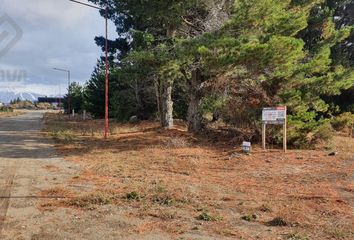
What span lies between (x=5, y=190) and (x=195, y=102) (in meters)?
12.1

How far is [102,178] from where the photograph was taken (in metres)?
11.1

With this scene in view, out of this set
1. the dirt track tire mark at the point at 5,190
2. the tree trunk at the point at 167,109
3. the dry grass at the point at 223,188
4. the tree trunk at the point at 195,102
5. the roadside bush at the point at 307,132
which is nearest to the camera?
the dry grass at the point at 223,188

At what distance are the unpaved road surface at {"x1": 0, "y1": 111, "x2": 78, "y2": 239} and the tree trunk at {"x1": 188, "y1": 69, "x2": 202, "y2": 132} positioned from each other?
21.0 feet

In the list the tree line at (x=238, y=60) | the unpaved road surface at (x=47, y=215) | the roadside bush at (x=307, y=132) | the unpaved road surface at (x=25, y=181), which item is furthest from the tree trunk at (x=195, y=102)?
the unpaved road surface at (x=47, y=215)

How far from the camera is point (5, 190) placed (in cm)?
936

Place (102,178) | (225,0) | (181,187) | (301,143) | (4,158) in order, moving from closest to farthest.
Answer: (181,187)
(102,178)
(4,158)
(301,143)
(225,0)

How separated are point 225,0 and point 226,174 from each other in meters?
9.85

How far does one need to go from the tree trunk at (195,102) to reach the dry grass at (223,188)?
10.4ft

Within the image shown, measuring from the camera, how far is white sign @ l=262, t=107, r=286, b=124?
50.6ft

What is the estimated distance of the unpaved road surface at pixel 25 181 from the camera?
22.2 feet

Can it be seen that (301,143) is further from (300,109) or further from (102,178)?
(102,178)

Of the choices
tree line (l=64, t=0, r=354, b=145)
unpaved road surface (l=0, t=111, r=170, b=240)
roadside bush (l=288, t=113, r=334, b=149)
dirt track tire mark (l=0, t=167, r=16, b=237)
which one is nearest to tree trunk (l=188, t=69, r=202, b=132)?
tree line (l=64, t=0, r=354, b=145)

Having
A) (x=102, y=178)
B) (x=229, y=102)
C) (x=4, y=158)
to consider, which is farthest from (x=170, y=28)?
(x=102, y=178)

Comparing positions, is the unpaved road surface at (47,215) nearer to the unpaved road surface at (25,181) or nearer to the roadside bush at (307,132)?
the unpaved road surface at (25,181)
